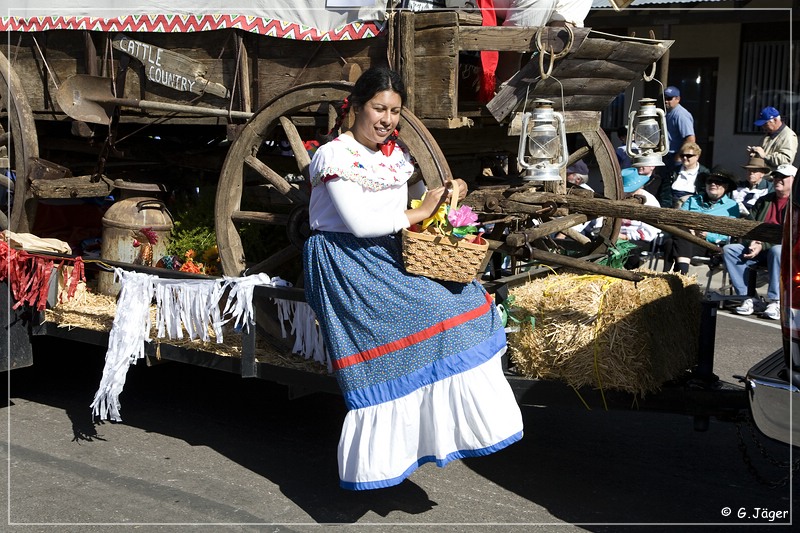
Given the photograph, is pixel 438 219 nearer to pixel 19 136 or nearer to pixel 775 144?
pixel 19 136

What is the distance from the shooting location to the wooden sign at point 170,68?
5066 millimetres

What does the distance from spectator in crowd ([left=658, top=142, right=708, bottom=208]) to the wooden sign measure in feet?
17.3

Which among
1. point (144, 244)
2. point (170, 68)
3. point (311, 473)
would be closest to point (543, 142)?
point (311, 473)

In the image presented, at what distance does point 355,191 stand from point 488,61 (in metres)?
1.30

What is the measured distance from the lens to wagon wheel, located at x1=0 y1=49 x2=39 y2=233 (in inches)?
218

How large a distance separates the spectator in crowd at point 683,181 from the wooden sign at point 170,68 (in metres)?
5.28

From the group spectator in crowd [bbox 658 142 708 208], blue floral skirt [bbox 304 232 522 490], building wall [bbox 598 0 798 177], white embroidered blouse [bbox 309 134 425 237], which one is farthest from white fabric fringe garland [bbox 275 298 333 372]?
building wall [bbox 598 0 798 177]

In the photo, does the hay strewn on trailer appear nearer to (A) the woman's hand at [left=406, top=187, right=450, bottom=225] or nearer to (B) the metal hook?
(A) the woman's hand at [left=406, top=187, right=450, bottom=225]

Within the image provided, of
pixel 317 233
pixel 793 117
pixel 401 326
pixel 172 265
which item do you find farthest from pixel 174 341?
pixel 793 117

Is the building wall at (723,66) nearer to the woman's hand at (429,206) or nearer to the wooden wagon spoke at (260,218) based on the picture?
the wooden wagon spoke at (260,218)

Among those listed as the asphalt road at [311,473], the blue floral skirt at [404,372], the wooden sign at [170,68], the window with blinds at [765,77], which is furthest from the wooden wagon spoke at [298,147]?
the window with blinds at [765,77]

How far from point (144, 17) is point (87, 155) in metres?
1.87

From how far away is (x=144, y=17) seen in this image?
199 inches

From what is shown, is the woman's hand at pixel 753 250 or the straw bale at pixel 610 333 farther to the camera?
the woman's hand at pixel 753 250
